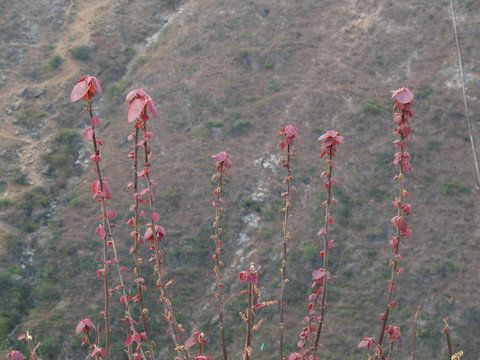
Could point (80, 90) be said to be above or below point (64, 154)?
above

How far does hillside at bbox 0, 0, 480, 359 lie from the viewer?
9.98 m

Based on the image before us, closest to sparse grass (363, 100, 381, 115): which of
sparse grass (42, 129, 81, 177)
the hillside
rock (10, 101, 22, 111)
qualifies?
the hillside

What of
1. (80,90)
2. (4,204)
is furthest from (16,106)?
(80,90)

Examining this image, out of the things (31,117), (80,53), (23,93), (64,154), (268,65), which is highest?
(80,53)

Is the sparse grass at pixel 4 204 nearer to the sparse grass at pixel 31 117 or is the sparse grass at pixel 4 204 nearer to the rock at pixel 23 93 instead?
the sparse grass at pixel 31 117

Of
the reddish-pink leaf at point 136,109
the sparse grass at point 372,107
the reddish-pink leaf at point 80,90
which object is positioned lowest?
the sparse grass at point 372,107

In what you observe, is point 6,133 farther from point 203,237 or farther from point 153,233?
point 153,233

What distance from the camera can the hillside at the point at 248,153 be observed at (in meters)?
9.98

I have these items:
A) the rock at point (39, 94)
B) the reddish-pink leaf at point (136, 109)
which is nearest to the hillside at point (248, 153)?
the rock at point (39, 94)

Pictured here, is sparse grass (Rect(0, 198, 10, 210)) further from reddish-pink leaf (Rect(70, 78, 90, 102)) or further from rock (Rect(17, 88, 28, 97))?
reddish-pink leaf (Rect(70, 78, 90, 102))

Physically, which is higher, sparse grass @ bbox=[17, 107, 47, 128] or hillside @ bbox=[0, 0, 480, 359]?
sparse grass @ bbox=[17, 107, 47, 128]

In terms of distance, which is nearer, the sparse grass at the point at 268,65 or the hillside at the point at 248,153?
the hillside at the point at 248,153

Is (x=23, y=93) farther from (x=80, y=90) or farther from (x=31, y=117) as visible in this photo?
(x=80, y=90)

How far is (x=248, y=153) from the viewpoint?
13320 millimetres
